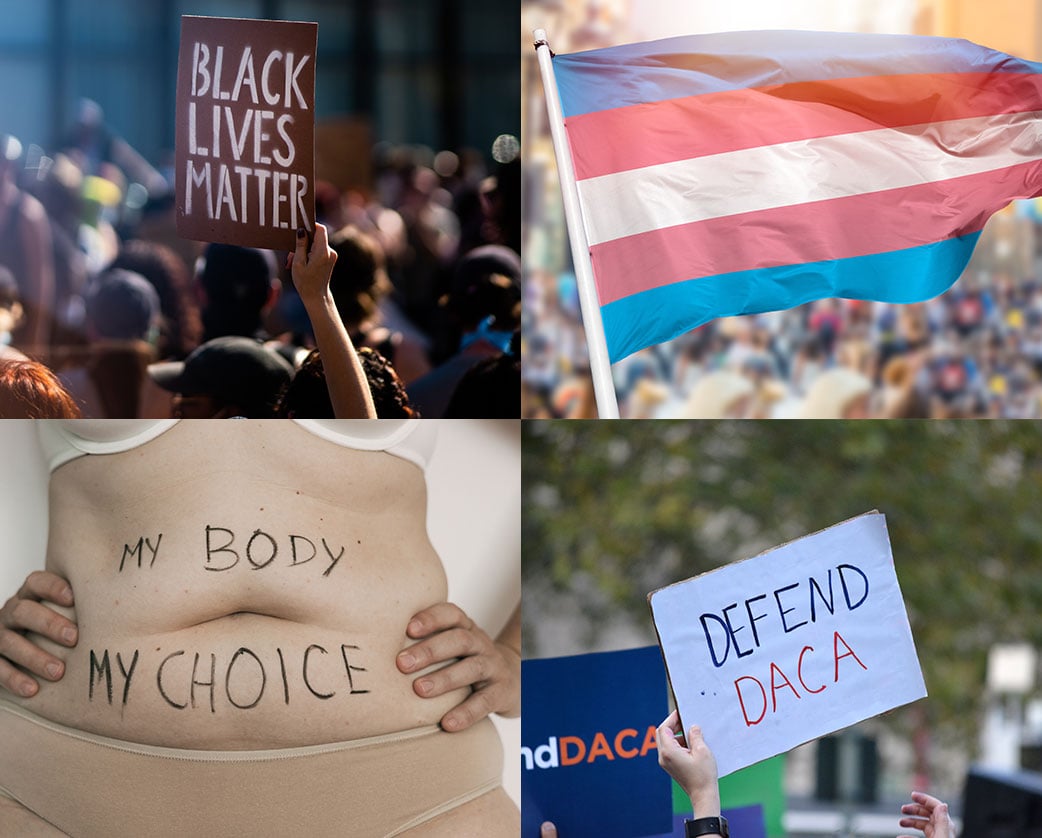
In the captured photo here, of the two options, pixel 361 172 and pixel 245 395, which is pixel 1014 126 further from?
pixel 361 172

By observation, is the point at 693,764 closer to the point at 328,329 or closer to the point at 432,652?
the point at 432,652

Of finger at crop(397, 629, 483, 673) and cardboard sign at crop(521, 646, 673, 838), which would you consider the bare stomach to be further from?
cardboard sign at crop(521, 646, 673, 838)

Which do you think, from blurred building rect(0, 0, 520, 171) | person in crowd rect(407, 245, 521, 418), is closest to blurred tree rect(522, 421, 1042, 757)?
blurred building rect(0, 0, 520, 171)

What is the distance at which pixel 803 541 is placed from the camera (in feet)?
8.91

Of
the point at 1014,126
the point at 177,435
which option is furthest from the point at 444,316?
the point at 1014,126

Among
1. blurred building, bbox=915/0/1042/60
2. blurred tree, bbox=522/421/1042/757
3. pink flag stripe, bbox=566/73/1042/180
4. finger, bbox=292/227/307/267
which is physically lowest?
blurred tree, bbox=522/421/1042/757

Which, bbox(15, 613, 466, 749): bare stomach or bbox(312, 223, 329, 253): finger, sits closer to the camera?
bbox(15, 613, 466, 749): bare stomach

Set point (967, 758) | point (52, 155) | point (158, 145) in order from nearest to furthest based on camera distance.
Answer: point (52, 155) → point (158, 145) → point (967, 758)

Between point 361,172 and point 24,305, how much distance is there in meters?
4.10

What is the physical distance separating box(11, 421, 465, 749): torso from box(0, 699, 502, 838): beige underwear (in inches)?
1.2

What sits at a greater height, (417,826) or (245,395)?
(245,395)

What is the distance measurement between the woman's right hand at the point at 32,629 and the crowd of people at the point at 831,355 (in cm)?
513

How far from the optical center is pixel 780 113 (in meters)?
3.08

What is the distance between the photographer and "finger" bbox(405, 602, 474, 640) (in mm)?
2766
